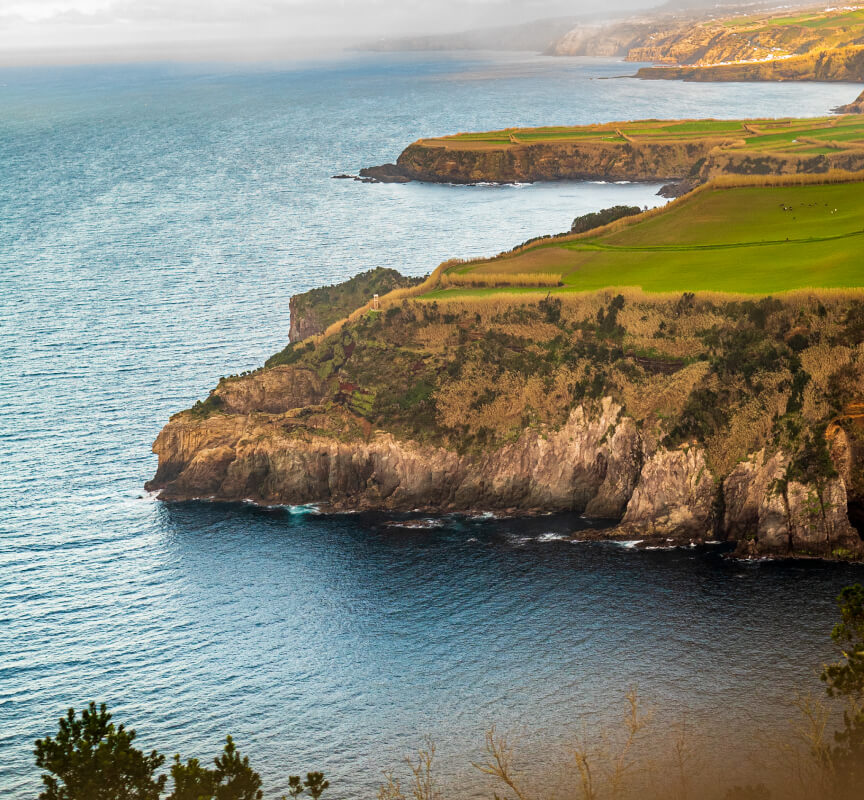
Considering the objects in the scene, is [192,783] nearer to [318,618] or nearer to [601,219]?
[318,618]

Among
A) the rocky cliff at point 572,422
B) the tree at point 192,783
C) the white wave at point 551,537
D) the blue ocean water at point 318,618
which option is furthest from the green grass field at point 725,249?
the tree at point 192,783

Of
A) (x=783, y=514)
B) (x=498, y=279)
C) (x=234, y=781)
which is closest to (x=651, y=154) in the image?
(x=498, y=279)

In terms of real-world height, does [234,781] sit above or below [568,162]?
below

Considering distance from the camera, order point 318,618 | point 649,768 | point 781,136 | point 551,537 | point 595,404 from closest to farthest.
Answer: point 649,768 → point 318,618 → point 551,537 → point 595,404 → point 781,136

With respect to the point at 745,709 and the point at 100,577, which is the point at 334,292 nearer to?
the point at 100,577

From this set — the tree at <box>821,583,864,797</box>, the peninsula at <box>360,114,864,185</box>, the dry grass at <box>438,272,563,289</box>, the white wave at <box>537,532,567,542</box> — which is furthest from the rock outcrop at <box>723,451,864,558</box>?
the peninsula at <box>360,114,864,185</box>

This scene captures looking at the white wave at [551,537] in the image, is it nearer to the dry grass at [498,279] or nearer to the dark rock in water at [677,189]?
the dry grass at [498,279]

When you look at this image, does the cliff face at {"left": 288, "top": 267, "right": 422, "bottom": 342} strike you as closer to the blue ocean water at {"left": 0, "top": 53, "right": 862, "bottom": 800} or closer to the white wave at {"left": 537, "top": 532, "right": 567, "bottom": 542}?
the blue ocean water at {"left": 0, "top": 53, "right": 862, "bottom": 800}

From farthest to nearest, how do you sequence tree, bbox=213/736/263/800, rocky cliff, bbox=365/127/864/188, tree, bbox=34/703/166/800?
rocky cliff, bbox=365/127/864/188 → tree, bbox=213/736/263/800 → tree, bbox=34/703/166/800
